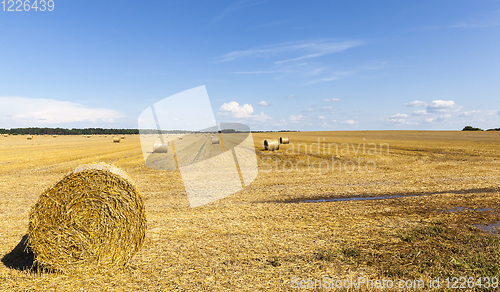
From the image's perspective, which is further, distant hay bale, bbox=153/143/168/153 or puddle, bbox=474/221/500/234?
distant hay bale, bbox=153/143/168/153

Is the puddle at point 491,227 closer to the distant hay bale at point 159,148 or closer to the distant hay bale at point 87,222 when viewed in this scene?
the distant hay bale at point 87,222

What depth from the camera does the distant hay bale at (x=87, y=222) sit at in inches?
Answer: 224

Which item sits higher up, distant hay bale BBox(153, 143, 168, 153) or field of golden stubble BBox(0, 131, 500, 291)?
distant hay bale BBox(153, 143, 168, 153)

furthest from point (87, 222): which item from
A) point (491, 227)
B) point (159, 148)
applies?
point (159, 148)

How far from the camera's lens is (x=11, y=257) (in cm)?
624

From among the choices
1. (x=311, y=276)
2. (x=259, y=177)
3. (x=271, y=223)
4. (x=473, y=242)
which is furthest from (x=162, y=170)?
(x=473, y=242)

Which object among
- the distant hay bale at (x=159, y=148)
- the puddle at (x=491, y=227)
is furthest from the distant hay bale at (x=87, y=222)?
the distant hay bale at (x=159, y=148)

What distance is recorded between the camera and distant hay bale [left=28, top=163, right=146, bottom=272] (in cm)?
568

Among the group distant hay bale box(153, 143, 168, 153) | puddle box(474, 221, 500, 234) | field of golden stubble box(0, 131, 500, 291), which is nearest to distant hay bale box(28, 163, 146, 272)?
field of golden stubble box(0, 131, 500, 291)

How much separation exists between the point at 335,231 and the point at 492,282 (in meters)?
3.37

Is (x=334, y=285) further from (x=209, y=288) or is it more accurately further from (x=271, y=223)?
(x=271, y=223)

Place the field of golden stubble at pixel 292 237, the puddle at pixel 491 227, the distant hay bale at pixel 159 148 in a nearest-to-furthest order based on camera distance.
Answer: the field of golden stubble at pixel 292 237 → the puddle at pixel 491 227 → the distant hay bale at pixel 159 148

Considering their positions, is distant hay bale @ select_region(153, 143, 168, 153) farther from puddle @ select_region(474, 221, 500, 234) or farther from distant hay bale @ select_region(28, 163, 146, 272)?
puddle @ select_region(474, 221, 500, 234)

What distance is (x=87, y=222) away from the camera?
5.90 metres
